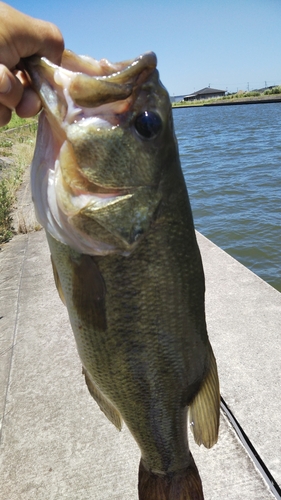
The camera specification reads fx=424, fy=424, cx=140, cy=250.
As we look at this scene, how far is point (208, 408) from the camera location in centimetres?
187

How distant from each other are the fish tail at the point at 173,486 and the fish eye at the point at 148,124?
1.48m

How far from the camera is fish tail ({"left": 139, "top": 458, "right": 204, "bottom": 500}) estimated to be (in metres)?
1.90

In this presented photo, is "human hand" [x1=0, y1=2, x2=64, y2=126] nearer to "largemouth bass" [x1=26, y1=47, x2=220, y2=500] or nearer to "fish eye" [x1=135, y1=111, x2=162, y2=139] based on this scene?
"largemouth bass" [x1=26, y1=47, x2=220, y2=500]

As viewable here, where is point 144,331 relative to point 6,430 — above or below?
above

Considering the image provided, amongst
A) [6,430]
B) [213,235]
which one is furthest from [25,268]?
[213,235]

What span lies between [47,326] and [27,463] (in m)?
1.64

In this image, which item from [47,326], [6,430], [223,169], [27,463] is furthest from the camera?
[223,169]

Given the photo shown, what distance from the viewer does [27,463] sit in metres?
2.75

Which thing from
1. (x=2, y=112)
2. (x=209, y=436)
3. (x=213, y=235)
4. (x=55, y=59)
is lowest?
(x=213, y=235)

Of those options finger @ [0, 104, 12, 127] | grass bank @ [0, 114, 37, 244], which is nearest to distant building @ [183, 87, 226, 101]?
grass bank @ [0, 114, 37, 244]

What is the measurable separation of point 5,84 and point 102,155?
1.26 feet

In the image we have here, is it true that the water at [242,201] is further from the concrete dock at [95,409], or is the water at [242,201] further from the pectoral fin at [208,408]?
the pectoral fin at [208,408]

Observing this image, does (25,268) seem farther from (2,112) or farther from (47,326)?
(2,112)

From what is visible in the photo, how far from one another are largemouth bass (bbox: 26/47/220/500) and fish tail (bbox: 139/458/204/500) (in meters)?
0.34
